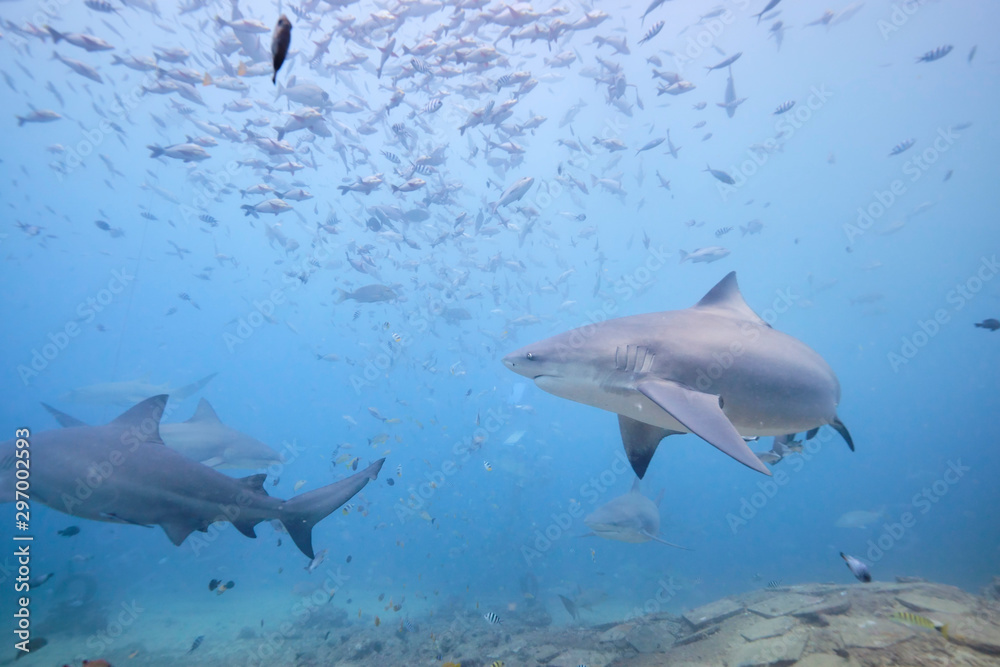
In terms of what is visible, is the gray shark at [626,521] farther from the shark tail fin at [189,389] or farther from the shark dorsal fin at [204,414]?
the shark tail fin at [189,389]

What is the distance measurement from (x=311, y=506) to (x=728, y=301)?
14.7 feet

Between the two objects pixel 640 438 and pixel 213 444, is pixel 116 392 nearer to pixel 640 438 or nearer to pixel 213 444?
pixel 213 444

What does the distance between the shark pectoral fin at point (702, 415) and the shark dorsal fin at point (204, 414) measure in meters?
10.3

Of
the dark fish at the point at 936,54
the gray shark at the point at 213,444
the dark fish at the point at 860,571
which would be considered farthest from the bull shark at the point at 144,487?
the dark fish at the point at 936,54

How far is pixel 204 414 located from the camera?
9352 millimetres

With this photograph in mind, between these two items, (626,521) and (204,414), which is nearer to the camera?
(626,521)

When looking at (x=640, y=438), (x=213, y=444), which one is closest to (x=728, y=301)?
(x=640, y=438)

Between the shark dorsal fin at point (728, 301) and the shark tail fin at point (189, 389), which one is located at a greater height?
the shark dorsal fin at point (728, 301)

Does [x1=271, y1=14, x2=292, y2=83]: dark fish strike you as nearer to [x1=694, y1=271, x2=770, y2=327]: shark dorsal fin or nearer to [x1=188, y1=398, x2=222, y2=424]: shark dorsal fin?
[x1=694, y1=271, x2=770, y2=327]: shark dorsal fin

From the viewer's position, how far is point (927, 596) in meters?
4.73

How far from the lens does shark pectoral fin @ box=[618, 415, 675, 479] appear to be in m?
3.59

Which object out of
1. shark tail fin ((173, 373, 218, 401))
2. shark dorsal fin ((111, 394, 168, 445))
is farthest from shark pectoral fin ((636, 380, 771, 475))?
shark tail fin ((173, 373, 218, 401))

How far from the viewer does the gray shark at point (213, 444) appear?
26.7 feet

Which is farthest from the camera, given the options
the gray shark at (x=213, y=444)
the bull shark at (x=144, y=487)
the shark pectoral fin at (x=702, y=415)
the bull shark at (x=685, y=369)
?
the gray shark at (x=213, y=444)
